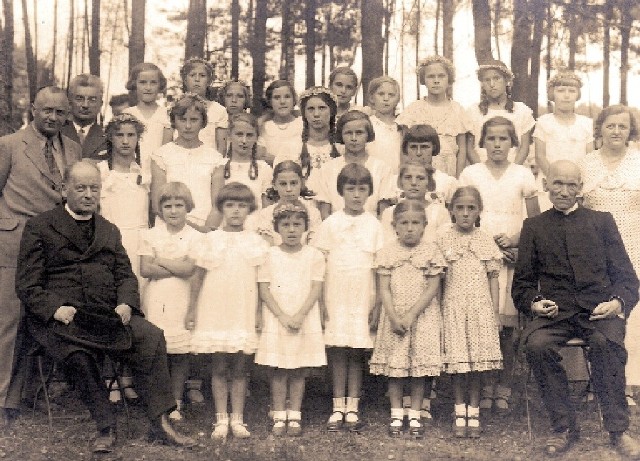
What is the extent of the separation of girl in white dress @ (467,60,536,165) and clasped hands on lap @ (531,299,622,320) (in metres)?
1.57

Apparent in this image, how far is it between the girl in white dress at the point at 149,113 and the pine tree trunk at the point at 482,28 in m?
2.53

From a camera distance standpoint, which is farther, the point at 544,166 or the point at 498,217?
the point at 544,166

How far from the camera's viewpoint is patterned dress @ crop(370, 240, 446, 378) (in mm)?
5316

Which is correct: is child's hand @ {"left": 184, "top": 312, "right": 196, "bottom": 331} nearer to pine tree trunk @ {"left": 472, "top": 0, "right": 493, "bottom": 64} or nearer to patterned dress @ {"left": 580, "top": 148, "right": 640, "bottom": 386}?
patterned dress @ {"left": 580, "top": 148, "right": 640, "bottom": 386}

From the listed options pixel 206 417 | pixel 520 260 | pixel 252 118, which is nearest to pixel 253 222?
pixel 252 118

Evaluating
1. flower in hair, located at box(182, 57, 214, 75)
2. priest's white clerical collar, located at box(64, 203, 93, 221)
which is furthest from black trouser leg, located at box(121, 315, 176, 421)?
flower in hair, located at box(182, 57, 214, 75)

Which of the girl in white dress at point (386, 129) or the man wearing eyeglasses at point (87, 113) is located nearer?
the man wearing eyeglasses at point (87, 113)

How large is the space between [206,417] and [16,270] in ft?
4.76

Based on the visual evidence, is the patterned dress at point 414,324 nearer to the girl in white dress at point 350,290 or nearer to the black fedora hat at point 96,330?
the girl in white dress at point 350,290

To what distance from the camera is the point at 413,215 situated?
541cm

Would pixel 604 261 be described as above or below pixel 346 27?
below

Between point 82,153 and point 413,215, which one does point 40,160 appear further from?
point 413,215

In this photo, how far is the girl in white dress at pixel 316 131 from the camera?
247 inches

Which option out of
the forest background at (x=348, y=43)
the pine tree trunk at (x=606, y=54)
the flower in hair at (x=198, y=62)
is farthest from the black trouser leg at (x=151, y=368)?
the pine tree trunk at (x=606, y=54)
